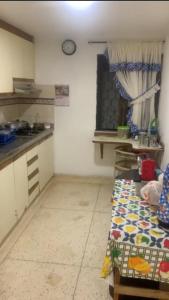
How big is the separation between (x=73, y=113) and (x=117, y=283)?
270 cm

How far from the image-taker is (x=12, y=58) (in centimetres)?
289

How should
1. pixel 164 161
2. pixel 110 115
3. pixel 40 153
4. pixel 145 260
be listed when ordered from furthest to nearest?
pixel 110 115 → pixel 40 153 → pixel 164 161 → pixel 145 260

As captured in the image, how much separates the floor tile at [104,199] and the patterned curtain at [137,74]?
959 mm

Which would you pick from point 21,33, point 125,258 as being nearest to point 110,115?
point 21,33

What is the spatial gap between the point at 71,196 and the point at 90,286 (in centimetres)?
165

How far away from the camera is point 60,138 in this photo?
3955mm

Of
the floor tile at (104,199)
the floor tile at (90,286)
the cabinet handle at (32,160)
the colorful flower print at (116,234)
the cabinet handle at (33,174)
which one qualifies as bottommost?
the floor tile at (90,286)

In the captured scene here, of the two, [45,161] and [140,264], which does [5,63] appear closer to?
[45,161]

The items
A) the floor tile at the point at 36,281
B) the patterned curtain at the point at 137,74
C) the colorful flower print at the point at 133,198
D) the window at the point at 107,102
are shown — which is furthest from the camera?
the window at the point at 107,102

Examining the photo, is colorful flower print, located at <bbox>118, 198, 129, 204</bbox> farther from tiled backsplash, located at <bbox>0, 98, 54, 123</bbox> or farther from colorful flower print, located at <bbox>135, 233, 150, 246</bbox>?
tiled backsplash, located at <bbox>0, 98, 54, 123</bbox>

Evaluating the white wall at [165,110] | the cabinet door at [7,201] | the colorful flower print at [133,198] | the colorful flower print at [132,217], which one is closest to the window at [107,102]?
the white wall at [165,110]

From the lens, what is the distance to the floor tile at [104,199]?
3.14m

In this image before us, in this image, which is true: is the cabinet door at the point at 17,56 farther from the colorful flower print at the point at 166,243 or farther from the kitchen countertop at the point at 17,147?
the colorful flower print at the point at 166,243

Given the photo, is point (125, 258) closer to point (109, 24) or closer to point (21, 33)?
point (109, 24)
